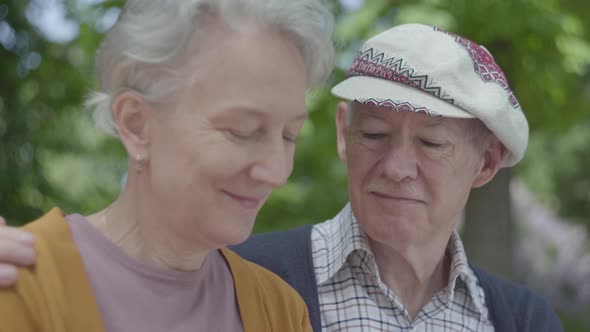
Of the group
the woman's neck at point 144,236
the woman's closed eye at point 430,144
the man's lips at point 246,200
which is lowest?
the woman's neck at point 144,236

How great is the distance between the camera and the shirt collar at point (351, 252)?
240 cm

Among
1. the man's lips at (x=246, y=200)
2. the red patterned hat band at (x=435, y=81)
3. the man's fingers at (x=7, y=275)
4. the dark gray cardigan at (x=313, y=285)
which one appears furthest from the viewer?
the dark gray cardigan at (x=313, y=285)

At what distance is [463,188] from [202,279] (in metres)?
1.01

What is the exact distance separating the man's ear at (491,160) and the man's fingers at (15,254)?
1.51 metres

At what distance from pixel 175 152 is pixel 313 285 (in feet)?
3.30

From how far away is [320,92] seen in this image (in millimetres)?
4570

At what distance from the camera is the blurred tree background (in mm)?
4516

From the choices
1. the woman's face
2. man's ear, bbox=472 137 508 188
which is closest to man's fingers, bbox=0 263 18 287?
the woman's face

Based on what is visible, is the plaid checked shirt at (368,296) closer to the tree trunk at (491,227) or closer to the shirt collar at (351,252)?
the shirt collar at (351,252)

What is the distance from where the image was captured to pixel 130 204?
1.58m

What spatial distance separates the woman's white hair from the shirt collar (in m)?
0.94

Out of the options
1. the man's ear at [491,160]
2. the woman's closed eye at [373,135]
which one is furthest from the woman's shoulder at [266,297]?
the man's ear at [491,160]

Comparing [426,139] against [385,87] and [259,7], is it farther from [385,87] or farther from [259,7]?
[259,7]

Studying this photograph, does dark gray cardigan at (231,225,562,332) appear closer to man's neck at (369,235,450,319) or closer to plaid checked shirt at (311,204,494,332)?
plaid checked shirt at (311,204,494,332)
